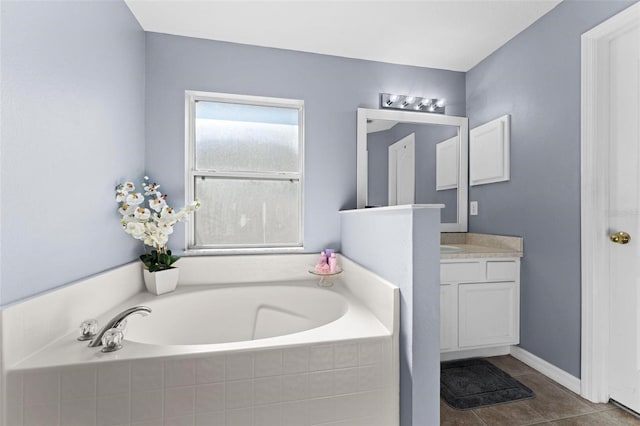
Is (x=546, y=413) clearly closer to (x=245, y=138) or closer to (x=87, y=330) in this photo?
(x=87, y=330)

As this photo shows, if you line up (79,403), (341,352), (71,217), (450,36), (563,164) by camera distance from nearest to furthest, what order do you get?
(79,403) → (341,352) → (71,217) → (563,164) → (450,36)

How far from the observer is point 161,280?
1.79m

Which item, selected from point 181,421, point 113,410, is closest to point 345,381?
point 181,421

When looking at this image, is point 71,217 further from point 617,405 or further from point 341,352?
point 617,405

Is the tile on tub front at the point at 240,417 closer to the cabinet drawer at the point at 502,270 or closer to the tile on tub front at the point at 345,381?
the tile on tub front at the point at 345,381

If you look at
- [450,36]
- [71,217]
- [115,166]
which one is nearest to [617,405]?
[450,36]

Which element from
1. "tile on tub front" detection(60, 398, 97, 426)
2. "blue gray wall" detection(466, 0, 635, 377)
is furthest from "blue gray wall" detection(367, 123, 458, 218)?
"tile on tub front" detection(60, 398, 97, 426)

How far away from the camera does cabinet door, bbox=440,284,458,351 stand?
6.33ft

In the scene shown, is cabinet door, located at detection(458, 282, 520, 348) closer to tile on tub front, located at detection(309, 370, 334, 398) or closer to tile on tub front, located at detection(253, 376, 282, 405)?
tile on tub front, located at detection(309, 370, 334, 398)

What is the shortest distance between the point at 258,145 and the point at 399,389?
70.9 inches

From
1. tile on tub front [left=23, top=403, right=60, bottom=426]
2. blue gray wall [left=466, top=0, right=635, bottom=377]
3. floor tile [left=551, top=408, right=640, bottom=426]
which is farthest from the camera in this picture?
blue gray wall [left=466, top=0, right=635, bottom=377]

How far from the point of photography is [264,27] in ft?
6.42

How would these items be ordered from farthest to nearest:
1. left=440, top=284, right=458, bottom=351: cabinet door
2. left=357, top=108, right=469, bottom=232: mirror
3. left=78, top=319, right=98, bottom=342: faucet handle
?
left=357, top=108, right=469, bottom=232: mirror → left=440, top=284, right=458, bottom=351: cabinet door → left=78, top=319, right=98, bottom=342: faucet handle

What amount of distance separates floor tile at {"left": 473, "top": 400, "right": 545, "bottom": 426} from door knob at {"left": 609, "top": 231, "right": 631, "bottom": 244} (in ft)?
3.24
